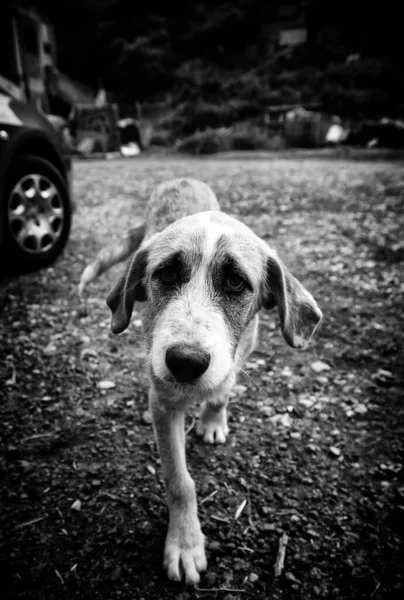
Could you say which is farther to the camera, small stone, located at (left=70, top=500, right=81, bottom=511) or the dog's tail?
the dog's tail

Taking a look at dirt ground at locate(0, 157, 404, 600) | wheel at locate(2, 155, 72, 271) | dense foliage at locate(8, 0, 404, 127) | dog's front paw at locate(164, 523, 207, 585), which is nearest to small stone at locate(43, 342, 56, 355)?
dirt ground at locate(0, 157, 404, 600)

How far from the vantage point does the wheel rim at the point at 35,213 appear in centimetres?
493

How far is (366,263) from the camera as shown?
6.11m

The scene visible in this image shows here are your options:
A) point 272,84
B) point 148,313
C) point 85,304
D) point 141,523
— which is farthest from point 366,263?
point 272,84

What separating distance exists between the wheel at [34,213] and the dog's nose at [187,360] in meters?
3.73

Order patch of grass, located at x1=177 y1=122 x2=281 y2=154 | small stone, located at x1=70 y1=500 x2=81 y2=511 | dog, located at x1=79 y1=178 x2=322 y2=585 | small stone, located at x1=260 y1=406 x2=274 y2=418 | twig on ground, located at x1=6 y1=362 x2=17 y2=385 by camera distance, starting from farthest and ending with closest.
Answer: patch of grass, located at x1=177 y1=122 x2=281 y2=154, twig on ground, located at x1=6 y1=362 x2=17 y2=385, small stone, located at x1=260 y1=406 x2=274 y2=418, small stone, located at x1=70 y1=500 x2=81 y2=511, dog, located at x1=79 y1=178 x2=322 y2=585

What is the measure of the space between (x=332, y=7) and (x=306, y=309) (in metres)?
44.8

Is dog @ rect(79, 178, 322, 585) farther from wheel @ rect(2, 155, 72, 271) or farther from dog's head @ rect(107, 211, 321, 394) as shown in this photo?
wheel @ rect(2, 155, 72, 271)

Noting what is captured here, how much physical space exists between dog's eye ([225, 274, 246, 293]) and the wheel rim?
353cm

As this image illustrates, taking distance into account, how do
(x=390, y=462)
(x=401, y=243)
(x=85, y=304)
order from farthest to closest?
(x=401, y=243) → (x=85, y=304) → (x=390, y=462)

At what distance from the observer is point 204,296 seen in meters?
2.28

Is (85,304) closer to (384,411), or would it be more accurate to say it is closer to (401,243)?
(384,411)

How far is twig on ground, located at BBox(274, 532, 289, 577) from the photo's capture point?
2.27 m

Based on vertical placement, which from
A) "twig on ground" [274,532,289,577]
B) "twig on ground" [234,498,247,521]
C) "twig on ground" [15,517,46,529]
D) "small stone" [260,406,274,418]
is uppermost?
"twig on ground" [15,517,46,529]
